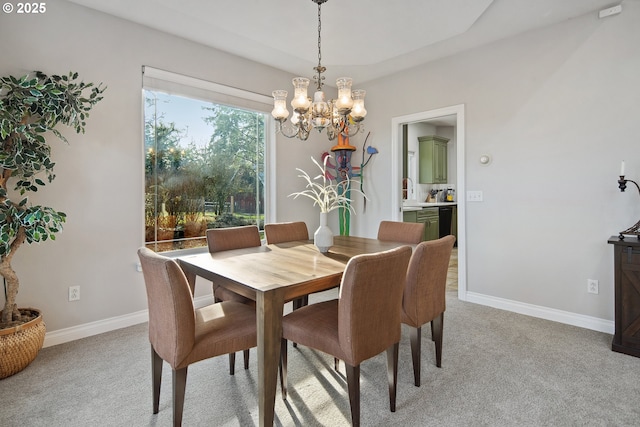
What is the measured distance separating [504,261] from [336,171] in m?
2.36

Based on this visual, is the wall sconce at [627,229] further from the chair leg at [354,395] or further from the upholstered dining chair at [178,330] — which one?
the upholstered dining chair at [178,330]

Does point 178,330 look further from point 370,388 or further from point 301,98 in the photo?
point 301,98

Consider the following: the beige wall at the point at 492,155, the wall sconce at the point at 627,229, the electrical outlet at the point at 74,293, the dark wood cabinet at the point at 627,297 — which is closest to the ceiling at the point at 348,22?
the beige wall at the point at 492,155

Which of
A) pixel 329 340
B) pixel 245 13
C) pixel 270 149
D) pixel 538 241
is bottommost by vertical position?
pixel 329 340

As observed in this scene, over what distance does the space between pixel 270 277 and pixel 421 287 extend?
0.90 metres

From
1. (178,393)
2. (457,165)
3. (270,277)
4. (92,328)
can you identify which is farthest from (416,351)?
(92,328)

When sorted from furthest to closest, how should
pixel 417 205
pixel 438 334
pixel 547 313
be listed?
pixel 417 205 < pixel 547 313 < pixel 438 334

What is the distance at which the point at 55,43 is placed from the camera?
2.57 metres

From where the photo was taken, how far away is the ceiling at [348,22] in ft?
8.50

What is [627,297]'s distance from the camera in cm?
240

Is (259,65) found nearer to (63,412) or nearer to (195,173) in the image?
(195,173)

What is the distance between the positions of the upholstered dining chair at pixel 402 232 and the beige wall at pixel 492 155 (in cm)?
116

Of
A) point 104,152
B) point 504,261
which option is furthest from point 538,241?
point 104,152

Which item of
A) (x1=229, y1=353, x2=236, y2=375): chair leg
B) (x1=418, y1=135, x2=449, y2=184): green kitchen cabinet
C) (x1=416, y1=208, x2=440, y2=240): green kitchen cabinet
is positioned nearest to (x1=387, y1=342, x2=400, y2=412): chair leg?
(x1=229, y1=353, x2=236, y2=375): chair leg
